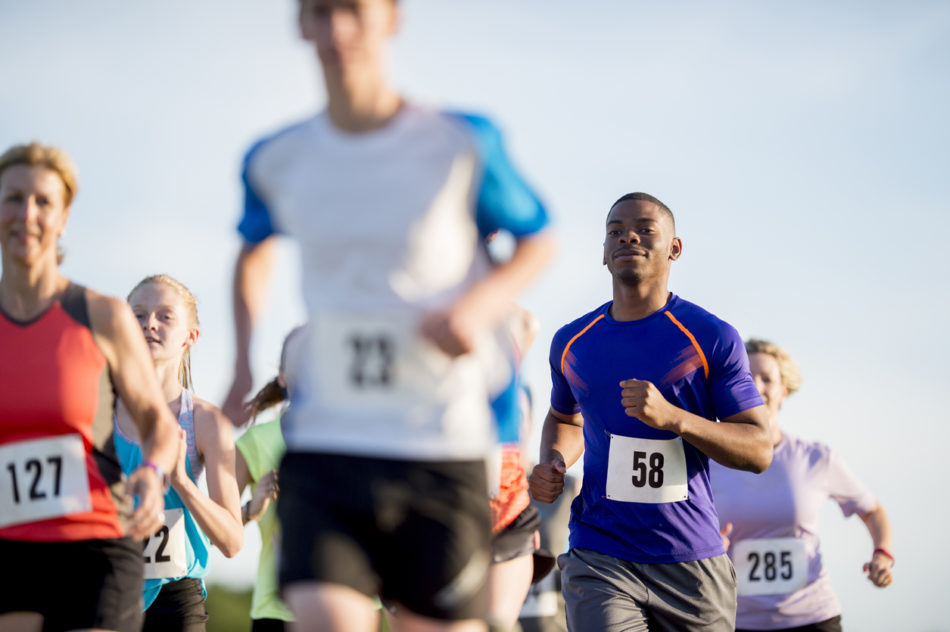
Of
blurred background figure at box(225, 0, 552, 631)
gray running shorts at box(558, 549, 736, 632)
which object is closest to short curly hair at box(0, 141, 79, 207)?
blurred background figure at box(225, 0, 552, 631)

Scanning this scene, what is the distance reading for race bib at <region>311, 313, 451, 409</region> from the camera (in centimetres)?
275

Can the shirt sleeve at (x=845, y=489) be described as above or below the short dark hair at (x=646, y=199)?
below

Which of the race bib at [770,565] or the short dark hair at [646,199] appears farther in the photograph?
the race bib at [770,565]

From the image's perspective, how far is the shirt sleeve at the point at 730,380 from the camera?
4.93m

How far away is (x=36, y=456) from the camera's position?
338 centimetres

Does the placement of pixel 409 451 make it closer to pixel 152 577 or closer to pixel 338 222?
pixel 338 222

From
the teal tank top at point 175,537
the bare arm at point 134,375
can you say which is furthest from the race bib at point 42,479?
the teal tank top at point 175,537

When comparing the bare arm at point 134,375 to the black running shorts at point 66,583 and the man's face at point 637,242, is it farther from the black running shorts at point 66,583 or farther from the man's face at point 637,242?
the man's face at point 637,242

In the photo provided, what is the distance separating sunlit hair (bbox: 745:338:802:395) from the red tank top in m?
4.67

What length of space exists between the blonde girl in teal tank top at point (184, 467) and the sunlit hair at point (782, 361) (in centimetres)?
352

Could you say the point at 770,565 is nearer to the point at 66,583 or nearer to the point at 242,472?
the point at 242,472

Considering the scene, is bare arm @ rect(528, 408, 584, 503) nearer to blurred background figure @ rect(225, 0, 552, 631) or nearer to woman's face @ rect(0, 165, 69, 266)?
blurred background figure @ rect(225, 0, 552, 631)

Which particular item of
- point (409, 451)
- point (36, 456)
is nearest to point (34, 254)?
point (36, 456)

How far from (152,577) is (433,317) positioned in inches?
118
